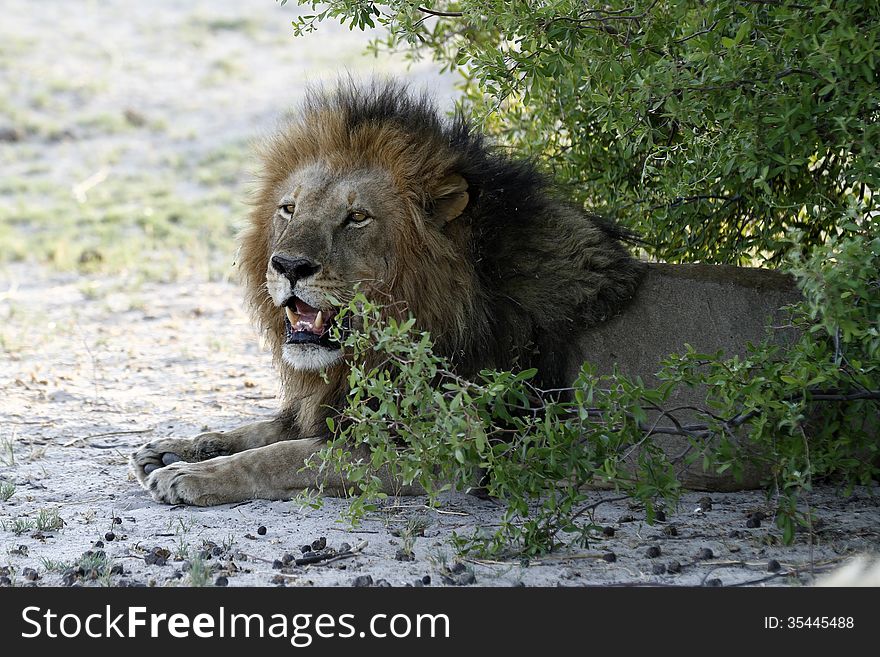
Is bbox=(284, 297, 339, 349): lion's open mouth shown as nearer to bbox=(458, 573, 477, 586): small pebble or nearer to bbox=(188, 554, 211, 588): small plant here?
bbox=(188, 554, 211, 588): small plant

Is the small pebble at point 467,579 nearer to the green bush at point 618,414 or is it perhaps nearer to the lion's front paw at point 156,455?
the green bush at point 618,414

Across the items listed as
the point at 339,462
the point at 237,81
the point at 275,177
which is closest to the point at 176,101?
the point at 237,81

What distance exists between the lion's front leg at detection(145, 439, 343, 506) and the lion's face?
404mm

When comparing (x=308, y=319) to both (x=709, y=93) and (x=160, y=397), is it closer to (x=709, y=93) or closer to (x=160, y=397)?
(x=709, y=93)

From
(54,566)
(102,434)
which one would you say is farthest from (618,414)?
(102,434)

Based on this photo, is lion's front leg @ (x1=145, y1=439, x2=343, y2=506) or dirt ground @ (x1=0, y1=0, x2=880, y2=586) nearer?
dirt ground @ (x1=0, y1=0, x2=880, y2=586)

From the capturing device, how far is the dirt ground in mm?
3859

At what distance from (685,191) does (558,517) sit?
162cm

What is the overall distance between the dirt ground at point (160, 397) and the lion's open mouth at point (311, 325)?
671 mm

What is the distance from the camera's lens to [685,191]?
4.75 meters

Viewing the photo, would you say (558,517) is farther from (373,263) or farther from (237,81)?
(237,81)

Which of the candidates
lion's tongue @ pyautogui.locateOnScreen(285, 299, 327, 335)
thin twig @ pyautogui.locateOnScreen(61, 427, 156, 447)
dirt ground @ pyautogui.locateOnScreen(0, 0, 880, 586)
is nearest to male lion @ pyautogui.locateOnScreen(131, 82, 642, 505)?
lion's tongue @ pyautogui.locateOnScreen(285, 299, 327, 335)

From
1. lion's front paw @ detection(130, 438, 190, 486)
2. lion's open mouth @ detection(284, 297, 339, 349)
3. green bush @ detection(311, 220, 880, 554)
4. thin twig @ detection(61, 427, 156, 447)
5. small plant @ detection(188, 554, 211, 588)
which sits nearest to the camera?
green bush @ detection(311, 220, 880, 554)

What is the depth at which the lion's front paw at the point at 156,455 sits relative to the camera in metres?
4.91
